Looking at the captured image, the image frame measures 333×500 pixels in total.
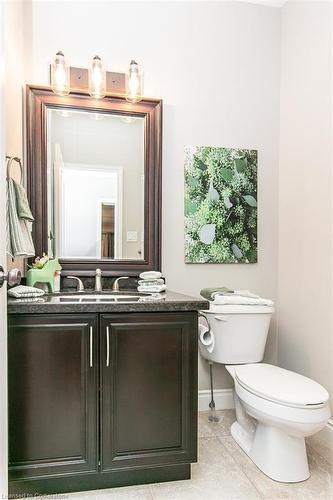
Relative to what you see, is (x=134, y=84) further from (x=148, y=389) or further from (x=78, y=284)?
(x=148, y=389)

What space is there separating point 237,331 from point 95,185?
123 centimetres

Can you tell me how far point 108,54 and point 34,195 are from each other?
3.30ft

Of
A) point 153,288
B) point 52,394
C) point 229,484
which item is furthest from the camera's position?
point 153,288

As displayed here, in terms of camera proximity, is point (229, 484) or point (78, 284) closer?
point (229, 484)

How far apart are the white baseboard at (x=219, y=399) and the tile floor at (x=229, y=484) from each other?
1.36 ft

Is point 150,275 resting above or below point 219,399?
above

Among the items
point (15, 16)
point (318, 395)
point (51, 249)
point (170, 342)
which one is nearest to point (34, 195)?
point (51, 249)

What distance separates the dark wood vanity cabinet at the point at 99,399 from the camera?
4.88 feet

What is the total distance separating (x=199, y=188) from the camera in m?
2.37

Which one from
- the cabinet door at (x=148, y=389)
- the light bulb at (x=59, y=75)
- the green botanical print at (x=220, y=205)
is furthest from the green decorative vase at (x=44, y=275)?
the light bulb at (x=59, y=75)

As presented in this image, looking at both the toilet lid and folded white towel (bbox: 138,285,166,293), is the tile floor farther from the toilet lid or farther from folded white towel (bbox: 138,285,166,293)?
folded white towel (bbox: 138,285,166,293)

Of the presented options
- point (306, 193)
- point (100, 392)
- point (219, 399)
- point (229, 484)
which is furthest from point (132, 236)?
point (229, 484)

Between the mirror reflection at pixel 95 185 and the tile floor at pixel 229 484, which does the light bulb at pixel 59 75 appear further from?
the tile floor at pixel 229 484

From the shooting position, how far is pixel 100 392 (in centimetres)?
154
